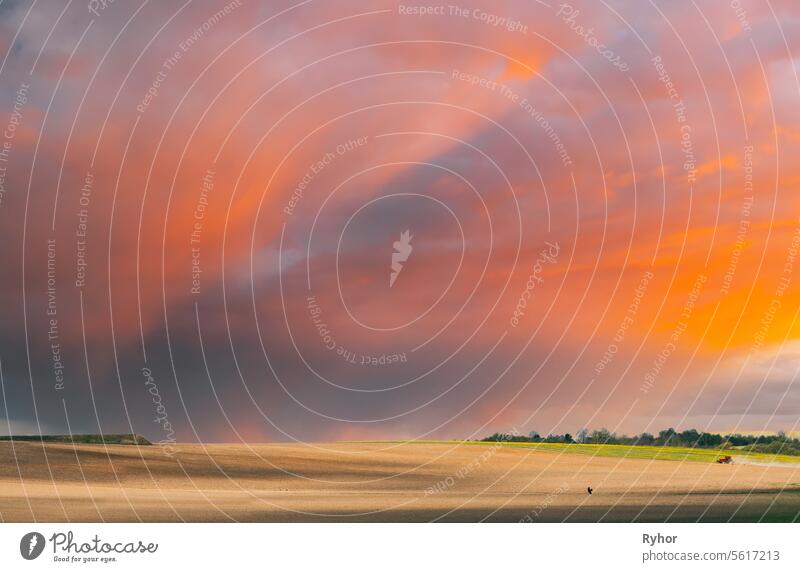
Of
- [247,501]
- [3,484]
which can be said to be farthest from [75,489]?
[247,501]

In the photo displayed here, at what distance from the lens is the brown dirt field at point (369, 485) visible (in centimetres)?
3244

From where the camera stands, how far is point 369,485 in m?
44.2
